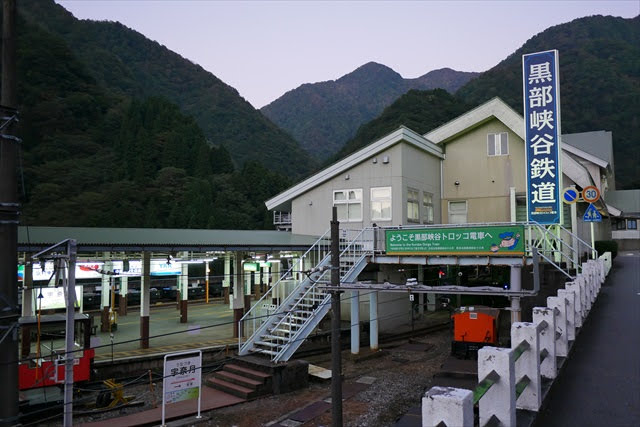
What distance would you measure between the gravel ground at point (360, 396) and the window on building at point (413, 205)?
6750 millimetres

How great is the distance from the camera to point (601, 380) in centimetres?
620

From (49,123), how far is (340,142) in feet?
321

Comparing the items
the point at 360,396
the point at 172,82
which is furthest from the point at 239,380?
the point at 172,82

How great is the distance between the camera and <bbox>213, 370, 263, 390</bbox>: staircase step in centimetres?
1470

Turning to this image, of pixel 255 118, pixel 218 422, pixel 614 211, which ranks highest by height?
pixel 255 118

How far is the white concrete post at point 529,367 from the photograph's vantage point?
4969mm

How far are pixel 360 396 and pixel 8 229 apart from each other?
1070cm

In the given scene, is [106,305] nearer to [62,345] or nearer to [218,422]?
[62,345]

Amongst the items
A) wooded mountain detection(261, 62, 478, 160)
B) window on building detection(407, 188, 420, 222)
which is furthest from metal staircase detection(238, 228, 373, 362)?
wooded mountain detection(261, 62, 478, 160)

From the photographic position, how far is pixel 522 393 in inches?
198

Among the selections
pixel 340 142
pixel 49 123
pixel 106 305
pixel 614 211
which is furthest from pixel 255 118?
pixel 106 305

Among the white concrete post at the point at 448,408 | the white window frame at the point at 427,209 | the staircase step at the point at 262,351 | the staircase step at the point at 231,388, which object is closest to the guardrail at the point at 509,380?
the white concrete post at the point at 448,408

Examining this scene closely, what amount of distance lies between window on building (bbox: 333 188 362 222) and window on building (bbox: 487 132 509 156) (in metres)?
8.07

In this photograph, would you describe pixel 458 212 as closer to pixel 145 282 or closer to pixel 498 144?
pixel 498 144
